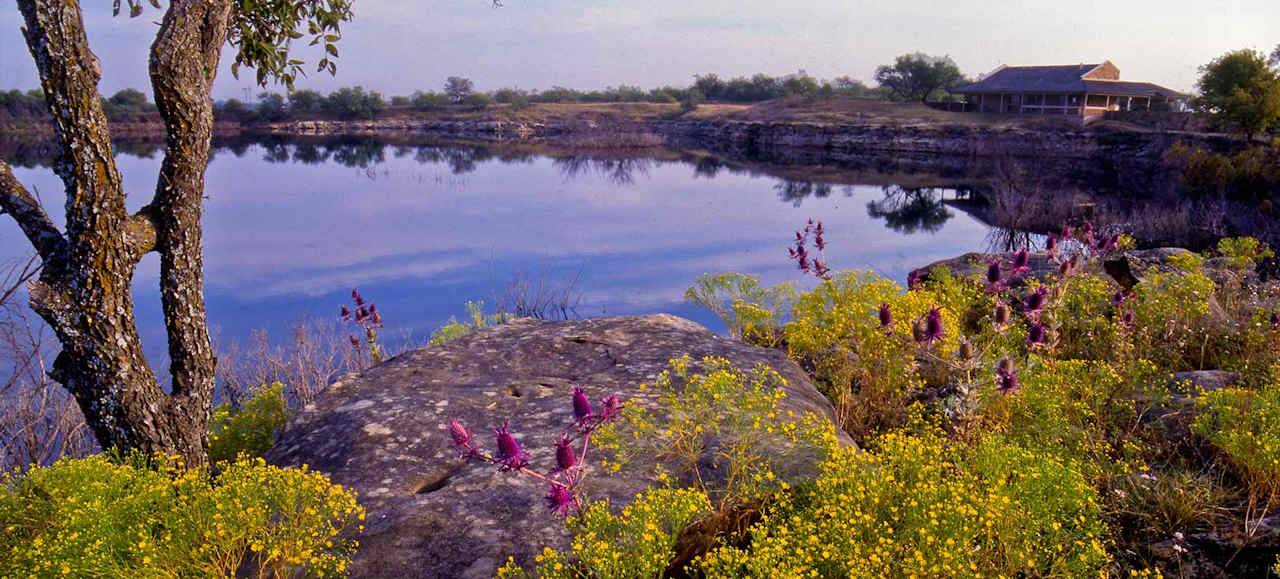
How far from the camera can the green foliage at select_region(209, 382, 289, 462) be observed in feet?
18.2

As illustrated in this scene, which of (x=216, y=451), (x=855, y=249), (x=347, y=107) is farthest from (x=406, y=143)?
(x=216, y=451)

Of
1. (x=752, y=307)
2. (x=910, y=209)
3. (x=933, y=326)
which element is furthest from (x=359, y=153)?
(x=933, y=326)

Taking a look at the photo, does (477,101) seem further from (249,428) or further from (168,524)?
(168,524)

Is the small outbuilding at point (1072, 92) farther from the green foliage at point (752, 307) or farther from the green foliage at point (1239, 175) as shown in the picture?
the green foliage at point (752, 307)

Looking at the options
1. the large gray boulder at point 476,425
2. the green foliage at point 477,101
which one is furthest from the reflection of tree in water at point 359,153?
the large gray boulder at point 476,425

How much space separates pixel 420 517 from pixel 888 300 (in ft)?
14.9

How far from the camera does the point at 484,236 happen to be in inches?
1015

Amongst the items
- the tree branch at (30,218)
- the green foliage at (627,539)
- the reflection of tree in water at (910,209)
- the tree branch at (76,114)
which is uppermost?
the tree branch at (76,114)

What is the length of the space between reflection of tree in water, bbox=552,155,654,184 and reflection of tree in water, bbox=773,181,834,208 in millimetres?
8127

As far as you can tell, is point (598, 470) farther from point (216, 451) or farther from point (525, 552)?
point (216, 451)

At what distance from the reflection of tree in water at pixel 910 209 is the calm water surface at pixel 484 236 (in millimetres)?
200

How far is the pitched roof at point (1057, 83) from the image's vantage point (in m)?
61.7

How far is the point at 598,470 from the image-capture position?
4211mm

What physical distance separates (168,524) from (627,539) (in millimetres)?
1881
